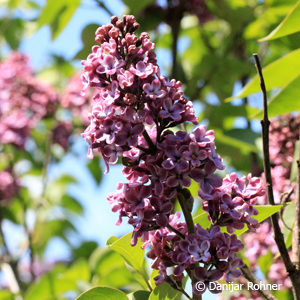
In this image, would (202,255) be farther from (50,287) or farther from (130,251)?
(50,287)

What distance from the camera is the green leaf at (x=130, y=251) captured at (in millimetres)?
1218

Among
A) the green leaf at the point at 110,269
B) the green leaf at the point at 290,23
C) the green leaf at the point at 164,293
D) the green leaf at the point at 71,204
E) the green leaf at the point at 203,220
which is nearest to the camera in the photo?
the green leaf at the point at 164,293

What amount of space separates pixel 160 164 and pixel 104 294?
334 mm

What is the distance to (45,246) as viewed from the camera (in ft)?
13.1

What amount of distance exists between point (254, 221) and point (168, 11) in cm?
171

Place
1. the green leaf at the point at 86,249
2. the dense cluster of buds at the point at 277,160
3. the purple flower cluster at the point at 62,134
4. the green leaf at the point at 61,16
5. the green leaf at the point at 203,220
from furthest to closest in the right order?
the green leaf at the point at 86,249 < the purple flower cluster at the point at 62,134 < the green leaf at the point at 61,16 < the dense cluster of buds at the point at 277,160 < the green leaf at the point at 203,220

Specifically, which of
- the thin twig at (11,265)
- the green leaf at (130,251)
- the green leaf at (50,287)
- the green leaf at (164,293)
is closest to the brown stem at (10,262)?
the thin twig at (11,265)

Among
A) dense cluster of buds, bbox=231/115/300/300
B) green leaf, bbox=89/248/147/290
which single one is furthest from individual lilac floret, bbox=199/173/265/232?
green leaf, bbox=89/248/147/290

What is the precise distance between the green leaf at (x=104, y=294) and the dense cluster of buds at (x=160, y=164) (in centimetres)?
13

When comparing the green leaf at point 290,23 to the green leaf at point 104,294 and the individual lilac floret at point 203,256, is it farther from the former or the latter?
the green leaf at point 104,294

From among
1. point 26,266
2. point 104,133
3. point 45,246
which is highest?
point 104,133

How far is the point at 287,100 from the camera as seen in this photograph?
1508 millimetres

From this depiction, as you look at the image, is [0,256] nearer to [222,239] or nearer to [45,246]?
[45,246]

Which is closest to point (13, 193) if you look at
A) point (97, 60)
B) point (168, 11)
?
point (168, 11)
